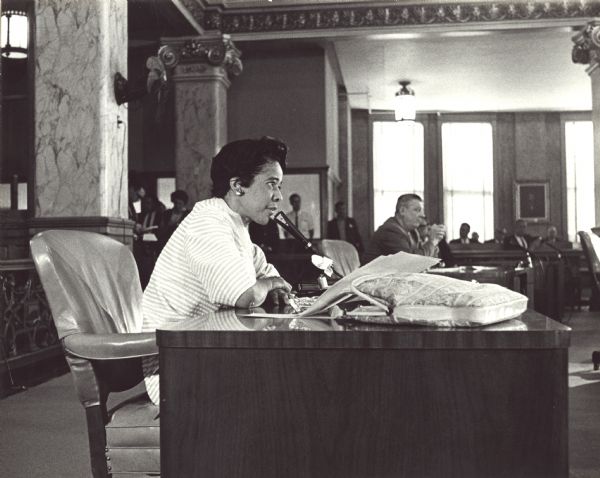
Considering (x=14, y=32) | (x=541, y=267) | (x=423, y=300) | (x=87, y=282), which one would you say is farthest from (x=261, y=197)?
(x=541, y=267)

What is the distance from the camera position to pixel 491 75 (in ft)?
44.8

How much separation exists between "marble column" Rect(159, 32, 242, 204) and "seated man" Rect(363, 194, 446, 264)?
3569mm

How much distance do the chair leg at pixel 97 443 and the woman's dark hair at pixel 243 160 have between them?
30.5 inches

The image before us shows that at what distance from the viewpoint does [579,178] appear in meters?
18.0

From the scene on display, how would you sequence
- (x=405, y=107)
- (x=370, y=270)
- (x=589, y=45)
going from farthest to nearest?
1. (x=405, y=107)
2. (x=589, y=45)
3. (x=370, y=270)

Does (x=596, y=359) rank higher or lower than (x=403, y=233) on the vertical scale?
lower

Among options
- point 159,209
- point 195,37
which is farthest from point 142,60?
point 159,209

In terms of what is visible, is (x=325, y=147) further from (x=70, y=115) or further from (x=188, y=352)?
(x=188, y=352)

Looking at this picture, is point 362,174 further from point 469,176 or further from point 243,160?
point 243,160

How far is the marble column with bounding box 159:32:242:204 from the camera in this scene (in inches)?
363

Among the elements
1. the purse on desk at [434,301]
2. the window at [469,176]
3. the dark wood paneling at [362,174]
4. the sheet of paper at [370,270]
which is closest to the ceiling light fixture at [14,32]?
the sheet of paper at [370,270]

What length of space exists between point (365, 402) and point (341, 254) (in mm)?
3400

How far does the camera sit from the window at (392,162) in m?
17.9

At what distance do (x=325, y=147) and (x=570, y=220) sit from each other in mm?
9459
